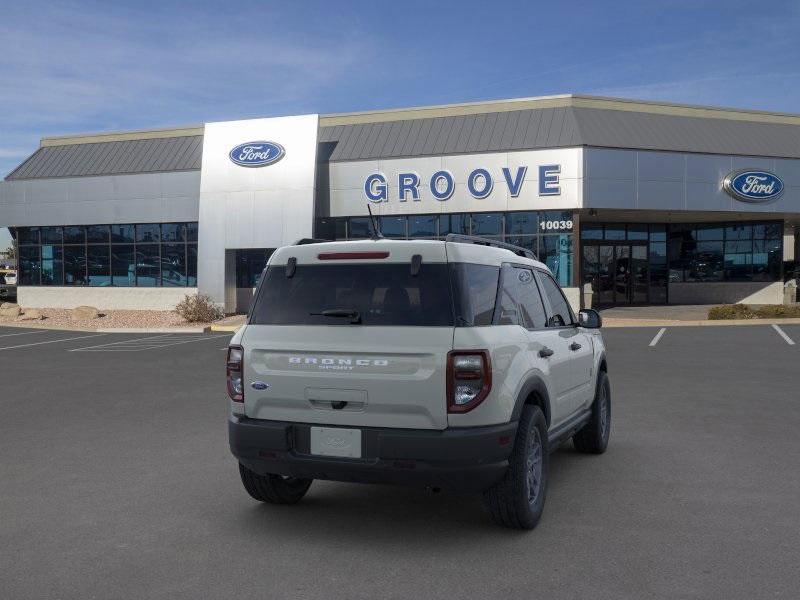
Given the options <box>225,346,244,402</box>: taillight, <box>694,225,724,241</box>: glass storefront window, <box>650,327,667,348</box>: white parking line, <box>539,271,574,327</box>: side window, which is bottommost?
<box>650,327,667,348</box>: white parking line

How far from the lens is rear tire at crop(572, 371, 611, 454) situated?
22.5 feet

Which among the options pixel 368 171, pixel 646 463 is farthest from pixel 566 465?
pixel 368 171

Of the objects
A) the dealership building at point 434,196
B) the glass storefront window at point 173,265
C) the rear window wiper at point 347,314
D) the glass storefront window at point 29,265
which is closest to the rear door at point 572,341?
the rear window wiper at point 347,314

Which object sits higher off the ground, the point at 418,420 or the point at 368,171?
the point at 368,171

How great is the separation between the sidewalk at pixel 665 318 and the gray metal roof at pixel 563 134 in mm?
5693

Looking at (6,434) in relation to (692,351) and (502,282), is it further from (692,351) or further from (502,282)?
(692,351)

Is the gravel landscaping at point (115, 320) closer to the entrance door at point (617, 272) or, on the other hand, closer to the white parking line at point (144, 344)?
the white parking line at point (144, 344)

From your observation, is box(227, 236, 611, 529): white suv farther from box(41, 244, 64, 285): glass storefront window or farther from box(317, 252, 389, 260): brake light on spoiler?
box(41, 244, 64, 285): glass storefront window

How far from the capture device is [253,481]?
5277 mm

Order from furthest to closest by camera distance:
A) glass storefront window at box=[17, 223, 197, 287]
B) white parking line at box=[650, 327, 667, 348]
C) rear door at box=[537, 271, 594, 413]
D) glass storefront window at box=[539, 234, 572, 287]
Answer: glass storefront window at box=[17, 223, 197, 287] < glass storefront window at box=[539, 234, 572, 287] < white parking line at box=[650, 327, 667, 348] < rear door at box=[537, 271, 594, 413]

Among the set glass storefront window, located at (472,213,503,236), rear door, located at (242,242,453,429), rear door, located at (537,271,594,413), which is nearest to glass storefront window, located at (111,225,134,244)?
glass storefront window, located at (472,213,503,236)

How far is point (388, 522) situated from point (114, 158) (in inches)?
1213

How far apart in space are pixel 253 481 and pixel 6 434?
4.23 metres

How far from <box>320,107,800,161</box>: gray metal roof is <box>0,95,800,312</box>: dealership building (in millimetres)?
71
